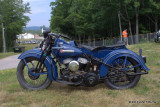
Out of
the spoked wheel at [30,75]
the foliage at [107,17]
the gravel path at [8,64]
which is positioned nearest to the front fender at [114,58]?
the spoked wheel at [30,75]

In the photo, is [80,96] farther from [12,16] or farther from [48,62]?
[12,16]

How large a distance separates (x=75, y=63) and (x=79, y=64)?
138 millimetres

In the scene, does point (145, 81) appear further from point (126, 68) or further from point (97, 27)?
point (97, 27)

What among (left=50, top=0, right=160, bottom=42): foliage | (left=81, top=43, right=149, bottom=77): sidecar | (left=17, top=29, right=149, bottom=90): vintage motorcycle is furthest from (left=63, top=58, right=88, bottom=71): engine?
(left=50, top=0, right=160, bottom=42): foliage

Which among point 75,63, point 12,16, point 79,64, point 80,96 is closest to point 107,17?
point 12,16

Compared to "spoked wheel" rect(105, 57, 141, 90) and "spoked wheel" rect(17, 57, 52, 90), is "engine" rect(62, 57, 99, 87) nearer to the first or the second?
"spoked wheel" rect(105, 57, 141, 90)

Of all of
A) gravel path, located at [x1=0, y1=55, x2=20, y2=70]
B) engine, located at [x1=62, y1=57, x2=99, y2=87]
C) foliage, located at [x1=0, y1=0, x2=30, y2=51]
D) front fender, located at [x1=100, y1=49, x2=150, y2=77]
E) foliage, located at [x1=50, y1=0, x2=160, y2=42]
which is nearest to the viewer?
engine, located at [x1=62, y1=57, x2=99, y2=87]

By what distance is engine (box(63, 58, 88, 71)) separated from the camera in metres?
3.85

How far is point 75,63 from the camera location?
3.84 metres

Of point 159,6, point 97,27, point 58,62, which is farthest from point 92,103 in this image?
point 97,27

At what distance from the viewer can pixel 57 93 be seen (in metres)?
3.95

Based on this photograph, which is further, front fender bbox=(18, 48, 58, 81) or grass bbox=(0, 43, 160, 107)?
front fender bbox=(18, 48, 58, 81)

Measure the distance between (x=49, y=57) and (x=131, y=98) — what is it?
199 centimetres

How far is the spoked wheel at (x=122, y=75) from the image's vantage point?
3.97m
